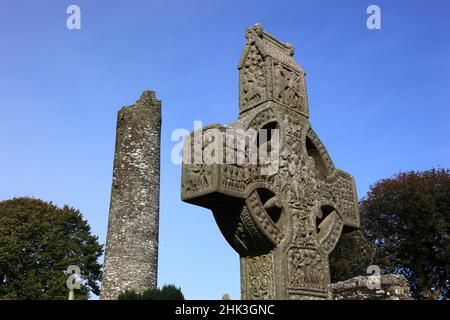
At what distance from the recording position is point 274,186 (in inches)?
191

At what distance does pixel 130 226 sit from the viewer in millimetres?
22484

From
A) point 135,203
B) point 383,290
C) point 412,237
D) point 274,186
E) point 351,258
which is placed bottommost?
point 383,290

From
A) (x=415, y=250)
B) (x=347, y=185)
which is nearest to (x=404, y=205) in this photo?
(x=415, y=250)

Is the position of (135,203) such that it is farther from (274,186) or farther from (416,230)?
(274,186)

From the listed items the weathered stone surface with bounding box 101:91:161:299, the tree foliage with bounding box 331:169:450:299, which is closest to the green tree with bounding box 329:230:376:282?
the tree foliage with bounding box 331:169:450:299

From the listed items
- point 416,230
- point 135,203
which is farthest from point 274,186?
point 416,230

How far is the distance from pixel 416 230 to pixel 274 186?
2211 centimetres

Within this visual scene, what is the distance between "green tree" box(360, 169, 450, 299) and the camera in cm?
2428

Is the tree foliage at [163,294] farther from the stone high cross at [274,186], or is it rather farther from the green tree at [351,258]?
the green tree at [351,258]

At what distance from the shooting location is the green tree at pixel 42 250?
2906 centimetres

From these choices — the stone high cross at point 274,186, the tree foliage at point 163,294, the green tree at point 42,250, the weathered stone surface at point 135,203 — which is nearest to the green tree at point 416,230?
the weathered stone surface at point 135,203

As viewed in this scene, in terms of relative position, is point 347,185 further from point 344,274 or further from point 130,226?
point 344,274

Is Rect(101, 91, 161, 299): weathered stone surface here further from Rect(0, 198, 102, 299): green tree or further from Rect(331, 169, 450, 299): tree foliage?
Rect(331, 169, 450, 299): tree foliage
